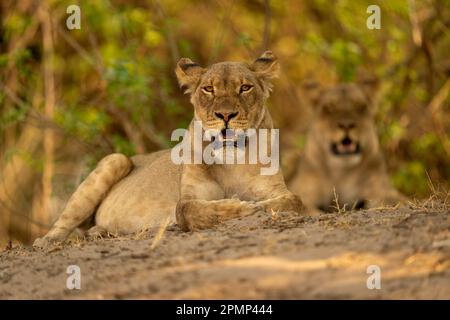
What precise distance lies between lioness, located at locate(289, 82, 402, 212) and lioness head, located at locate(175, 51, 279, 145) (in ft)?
4.75

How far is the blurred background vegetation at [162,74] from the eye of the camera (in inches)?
449

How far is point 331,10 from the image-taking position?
13789mm

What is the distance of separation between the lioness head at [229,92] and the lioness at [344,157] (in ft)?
4.75

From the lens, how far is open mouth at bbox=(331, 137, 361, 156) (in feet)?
28.0

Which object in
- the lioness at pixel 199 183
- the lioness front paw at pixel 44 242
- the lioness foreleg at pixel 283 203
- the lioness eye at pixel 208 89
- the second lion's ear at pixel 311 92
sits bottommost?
the lioness front paw at pixel 44 242

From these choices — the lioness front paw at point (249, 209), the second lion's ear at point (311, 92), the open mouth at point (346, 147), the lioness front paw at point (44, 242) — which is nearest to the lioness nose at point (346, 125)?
the open mouth at point (346, 147)

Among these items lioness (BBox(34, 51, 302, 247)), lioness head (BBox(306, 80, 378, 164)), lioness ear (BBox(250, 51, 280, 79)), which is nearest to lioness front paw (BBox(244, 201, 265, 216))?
lioness (BBox(34, 51, 302, 247))

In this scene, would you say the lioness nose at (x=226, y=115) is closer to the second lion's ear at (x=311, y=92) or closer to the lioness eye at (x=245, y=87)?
the lioness eye at (x=245, y=87)

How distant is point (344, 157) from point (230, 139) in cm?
239

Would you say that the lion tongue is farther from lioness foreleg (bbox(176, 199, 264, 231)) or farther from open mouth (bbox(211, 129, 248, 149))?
lioness foreleg (bbox(176, 199, 264, 231))

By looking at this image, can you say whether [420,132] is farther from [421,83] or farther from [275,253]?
[275,253]

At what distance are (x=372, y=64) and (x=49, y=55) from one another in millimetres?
4673

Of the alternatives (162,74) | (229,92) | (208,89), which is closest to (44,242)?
(208,89)
